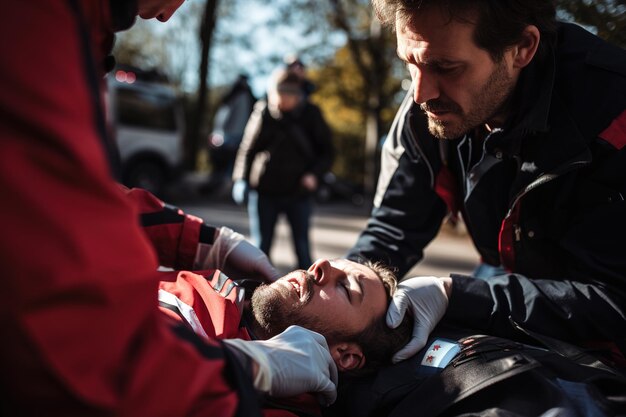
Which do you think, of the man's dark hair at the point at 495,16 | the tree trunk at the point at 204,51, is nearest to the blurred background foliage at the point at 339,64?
the tree trunk at the point at 204,51

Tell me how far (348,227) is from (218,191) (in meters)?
4.37

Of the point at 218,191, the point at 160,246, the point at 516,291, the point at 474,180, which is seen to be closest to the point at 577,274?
the point at 516,291

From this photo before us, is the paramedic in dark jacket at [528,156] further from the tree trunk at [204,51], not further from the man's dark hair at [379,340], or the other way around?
the tree trunk at [204,51]

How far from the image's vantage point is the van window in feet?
38.3

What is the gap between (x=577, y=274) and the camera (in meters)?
2.05

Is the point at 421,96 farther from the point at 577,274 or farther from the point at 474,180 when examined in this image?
the point at 577,274

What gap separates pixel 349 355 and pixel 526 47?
1288mm

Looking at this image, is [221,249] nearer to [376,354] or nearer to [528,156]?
[376,354]

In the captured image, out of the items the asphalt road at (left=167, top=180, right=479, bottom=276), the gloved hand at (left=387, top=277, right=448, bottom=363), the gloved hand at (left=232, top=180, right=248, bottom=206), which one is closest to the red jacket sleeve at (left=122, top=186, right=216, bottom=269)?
the gloved hand at (left=387, top=277, right=448, bottom=363)

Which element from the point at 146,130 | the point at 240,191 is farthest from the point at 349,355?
the point at 146,130

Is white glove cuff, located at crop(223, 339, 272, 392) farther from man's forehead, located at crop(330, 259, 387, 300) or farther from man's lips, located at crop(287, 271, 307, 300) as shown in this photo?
man's forehead, located at crop(330, 259, 387, 300)

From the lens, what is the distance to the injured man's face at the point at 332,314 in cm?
210

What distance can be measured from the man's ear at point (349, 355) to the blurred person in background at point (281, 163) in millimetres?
3051

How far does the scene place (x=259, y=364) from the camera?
1389mm
